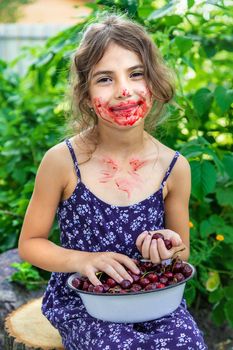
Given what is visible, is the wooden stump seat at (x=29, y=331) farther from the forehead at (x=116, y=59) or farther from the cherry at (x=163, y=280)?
the forehead at (x=116, y=59)

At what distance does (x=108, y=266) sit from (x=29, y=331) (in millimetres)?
715

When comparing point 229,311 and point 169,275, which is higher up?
point 169,275

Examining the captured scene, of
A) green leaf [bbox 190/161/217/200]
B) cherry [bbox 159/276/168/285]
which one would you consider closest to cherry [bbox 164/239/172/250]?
cherry [bbox 159/276/168/285]

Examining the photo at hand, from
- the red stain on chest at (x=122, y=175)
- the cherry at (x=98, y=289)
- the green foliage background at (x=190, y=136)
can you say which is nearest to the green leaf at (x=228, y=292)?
the green foliage background at (x=190, y=136)

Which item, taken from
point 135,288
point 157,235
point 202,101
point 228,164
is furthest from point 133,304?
point 202,101

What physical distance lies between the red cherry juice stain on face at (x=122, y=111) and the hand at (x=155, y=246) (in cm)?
40

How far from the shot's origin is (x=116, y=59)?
2.75m

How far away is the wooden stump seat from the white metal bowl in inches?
20.1

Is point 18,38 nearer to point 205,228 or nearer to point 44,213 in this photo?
point 205,228

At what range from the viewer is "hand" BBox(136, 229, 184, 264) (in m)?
2.55

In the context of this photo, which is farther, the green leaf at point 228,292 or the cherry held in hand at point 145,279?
the green leaf at point 228,292

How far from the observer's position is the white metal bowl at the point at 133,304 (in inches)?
95.5

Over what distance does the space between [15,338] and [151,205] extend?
2.41 ft

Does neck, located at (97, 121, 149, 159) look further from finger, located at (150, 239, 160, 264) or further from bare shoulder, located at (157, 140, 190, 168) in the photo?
finger, located at (150, 239, 160, 264)
